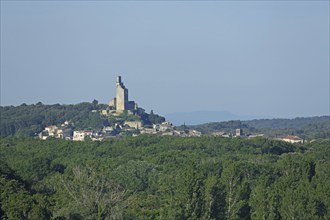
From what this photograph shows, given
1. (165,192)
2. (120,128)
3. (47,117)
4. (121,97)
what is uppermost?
(121,97)

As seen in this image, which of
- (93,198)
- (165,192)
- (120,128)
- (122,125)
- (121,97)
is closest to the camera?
(93,198)

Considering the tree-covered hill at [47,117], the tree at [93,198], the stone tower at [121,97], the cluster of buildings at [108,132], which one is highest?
the stone tower at [121,97]

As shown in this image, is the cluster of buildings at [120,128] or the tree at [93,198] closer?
the tree at [93,198]

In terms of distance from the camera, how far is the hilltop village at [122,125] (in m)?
120

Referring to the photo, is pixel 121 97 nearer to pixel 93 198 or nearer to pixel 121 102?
pixel 121 102

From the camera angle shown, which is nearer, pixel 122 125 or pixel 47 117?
pixel 122 125

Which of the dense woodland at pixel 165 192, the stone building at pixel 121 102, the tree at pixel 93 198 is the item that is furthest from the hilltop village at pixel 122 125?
the tree at pixel 93 198

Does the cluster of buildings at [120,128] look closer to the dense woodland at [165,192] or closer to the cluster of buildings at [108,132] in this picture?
the cluster of buildings at [108,132]

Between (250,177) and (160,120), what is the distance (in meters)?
79.5

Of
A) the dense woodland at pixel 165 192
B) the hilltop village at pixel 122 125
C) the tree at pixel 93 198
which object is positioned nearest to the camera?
the tree at pixel 93 198

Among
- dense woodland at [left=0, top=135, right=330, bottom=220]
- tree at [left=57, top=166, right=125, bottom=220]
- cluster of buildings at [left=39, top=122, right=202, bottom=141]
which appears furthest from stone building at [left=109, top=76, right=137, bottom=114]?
tree at [left=57, top=166, right=125, bottom=220]

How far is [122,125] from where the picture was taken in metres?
128

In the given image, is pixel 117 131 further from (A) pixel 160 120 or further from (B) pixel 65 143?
(B) pixel 65 143

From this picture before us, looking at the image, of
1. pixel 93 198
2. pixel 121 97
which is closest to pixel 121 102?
pixel 121 97
